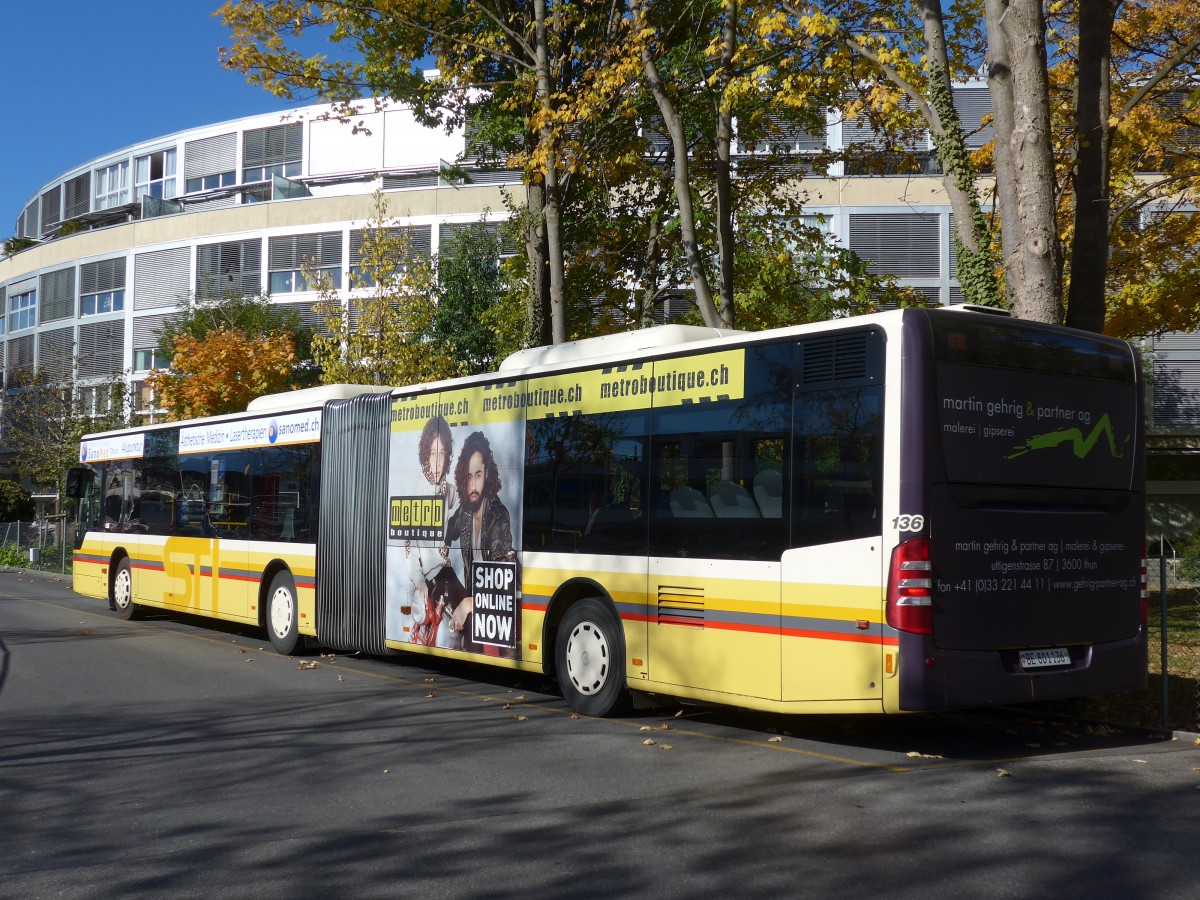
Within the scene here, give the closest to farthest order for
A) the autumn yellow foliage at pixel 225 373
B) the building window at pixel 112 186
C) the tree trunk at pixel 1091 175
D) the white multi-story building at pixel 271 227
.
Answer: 1. the tree trunk at pixel 1091 175
2. the autumn yellow foliage at pixel 225 373
3. the white multi-story building at pixel 271 227
4. the building window at pixel 112 186

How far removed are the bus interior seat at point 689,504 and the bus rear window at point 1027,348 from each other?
2190mm

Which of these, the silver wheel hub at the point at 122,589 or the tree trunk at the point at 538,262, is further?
the silver wheel hub at the point at 122,589

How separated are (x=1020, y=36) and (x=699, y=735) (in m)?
6.83

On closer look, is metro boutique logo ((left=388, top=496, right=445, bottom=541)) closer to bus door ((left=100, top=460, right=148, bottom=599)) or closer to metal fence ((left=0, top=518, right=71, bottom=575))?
bus door ((left=100, top=460, right=148, bottom=599))

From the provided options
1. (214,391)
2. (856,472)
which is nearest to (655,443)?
(856,472)

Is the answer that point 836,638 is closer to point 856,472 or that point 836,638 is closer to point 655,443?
point 856,472

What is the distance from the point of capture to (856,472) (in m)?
8.10

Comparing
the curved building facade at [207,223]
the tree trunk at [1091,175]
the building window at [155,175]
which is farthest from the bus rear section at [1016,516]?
the building window at [155,175]

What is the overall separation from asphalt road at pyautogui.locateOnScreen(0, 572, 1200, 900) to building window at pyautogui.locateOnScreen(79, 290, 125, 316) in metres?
43.7

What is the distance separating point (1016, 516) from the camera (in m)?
8.27

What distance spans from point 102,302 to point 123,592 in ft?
117

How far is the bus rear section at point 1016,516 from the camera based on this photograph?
7812 millimetres

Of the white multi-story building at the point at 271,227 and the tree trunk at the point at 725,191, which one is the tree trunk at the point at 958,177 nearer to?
the tree trunk at the point at 725,191

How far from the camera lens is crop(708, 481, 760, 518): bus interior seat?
893cm
